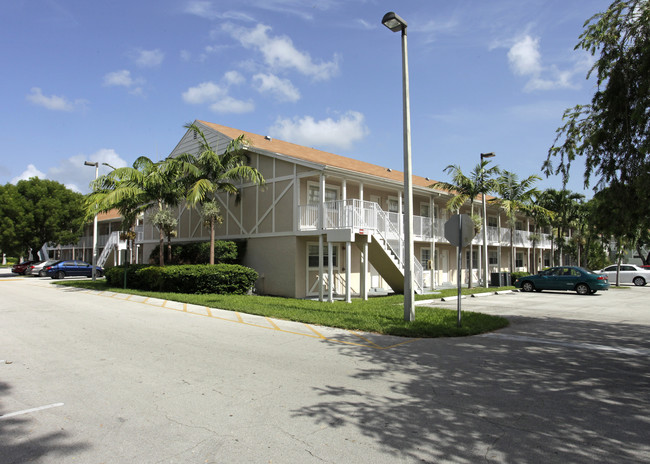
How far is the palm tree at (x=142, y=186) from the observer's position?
20.1 meters

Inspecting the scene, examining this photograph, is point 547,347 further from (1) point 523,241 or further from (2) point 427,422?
(1) point 523,241

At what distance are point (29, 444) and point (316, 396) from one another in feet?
9.37

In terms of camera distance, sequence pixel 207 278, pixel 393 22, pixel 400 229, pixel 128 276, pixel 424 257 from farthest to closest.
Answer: pixel 424 257, pixel 128 276, pixel 400 229, pixel 207 278, pixel 393 22

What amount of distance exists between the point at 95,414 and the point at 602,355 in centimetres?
787

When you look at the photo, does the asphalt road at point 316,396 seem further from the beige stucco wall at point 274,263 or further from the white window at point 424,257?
the white window at point 424,257

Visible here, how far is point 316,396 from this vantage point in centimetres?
520

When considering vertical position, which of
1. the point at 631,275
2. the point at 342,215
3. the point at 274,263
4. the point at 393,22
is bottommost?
the point at 631,275

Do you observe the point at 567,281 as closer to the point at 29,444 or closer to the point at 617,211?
the point at 617,211

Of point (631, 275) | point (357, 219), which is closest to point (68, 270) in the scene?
point (357, 219)

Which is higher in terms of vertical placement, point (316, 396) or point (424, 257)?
point (424, 257)

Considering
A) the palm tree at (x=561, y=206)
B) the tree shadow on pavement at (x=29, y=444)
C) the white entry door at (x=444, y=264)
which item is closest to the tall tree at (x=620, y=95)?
the tree shadow on pavement at (x=29, y=444)

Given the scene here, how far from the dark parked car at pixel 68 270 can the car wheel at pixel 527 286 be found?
29.3 m

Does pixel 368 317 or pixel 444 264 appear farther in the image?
pixel 444 264

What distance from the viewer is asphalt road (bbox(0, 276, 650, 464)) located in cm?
379
